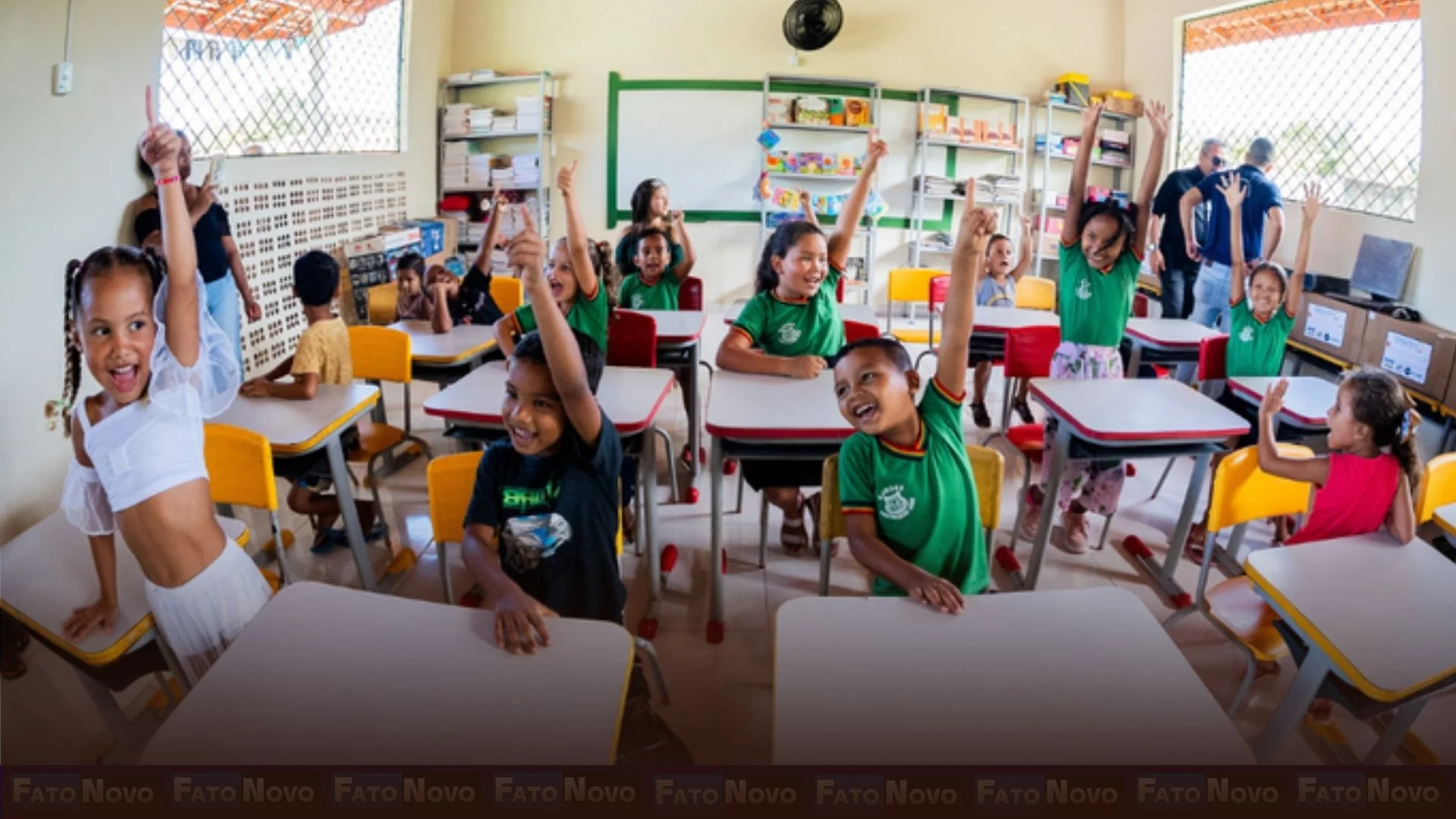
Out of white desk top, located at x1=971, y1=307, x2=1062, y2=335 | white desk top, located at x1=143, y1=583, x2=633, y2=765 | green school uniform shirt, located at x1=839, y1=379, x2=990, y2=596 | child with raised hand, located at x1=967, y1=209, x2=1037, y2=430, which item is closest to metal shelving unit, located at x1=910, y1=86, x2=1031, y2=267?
child with raised hand, located at x1=967, y1=209, x2=1037, y2=430

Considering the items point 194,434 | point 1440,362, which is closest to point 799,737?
point 194,434


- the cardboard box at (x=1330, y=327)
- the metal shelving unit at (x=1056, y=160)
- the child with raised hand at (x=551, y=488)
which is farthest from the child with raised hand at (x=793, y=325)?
the metal shelving unit at (x=1056, y=160)

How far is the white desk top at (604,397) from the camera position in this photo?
2.22m

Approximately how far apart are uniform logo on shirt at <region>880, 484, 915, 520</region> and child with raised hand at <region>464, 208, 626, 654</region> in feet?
1.64

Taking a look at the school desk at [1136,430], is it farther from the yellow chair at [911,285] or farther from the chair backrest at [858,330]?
the yellow chair at [911,285]

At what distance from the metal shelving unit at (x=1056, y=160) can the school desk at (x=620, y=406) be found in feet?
15.6

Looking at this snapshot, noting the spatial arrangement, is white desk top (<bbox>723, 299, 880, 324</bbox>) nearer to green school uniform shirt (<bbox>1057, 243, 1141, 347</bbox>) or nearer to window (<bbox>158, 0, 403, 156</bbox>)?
green school uniform shirt (<bbox>1057, 243, 1141, 347</bbox>)

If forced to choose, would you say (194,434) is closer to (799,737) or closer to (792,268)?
(799,737)

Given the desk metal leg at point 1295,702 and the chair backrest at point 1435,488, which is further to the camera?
the chair backrest at point 1435,488

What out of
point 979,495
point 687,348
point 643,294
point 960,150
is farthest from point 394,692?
point 960,150

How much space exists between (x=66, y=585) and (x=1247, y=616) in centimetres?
232

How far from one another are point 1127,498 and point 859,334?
123 cm

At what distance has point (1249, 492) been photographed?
1.98 meters

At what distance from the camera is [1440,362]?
3633 mm
